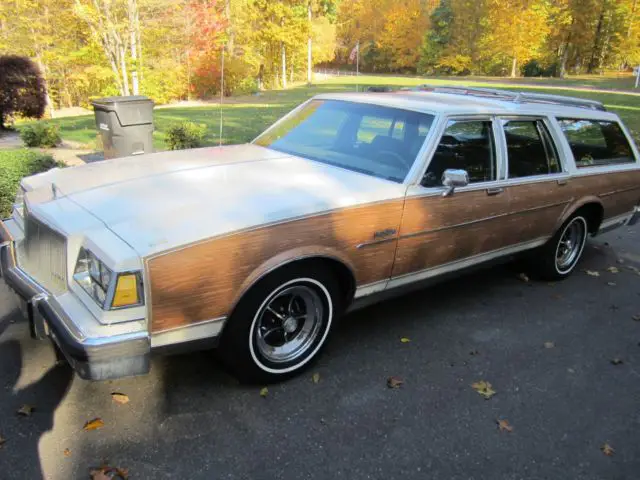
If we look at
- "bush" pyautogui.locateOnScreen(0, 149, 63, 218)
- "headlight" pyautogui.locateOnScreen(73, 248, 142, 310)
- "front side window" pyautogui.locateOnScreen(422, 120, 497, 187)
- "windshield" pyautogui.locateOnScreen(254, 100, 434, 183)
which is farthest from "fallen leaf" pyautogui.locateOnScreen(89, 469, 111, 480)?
"bush" pyautogui.locateOnScreen(0, 149, 63, 218)

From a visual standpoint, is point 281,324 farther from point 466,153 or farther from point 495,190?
point 495,190

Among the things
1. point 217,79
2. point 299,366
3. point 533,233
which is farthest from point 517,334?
point 217,79

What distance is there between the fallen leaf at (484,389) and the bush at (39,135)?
32.3 feet

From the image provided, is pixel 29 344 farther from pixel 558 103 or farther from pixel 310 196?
pixel 558 103

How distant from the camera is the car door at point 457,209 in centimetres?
346

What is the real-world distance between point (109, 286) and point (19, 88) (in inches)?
479

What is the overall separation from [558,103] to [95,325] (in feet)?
14.6

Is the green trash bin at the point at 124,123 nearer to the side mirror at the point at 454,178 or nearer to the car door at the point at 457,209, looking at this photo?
the car door at the point at 457,209

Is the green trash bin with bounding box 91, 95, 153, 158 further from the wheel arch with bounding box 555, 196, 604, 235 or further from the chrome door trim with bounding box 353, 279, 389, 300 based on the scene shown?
the wheel arch with bounding box 555, 196, 604, 235

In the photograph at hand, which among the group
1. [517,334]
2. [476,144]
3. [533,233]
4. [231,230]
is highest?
[476,144]

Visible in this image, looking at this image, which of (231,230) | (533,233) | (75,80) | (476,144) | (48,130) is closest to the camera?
(231,230)

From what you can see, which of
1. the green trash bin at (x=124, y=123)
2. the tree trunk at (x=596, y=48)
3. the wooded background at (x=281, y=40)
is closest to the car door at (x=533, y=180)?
the wooded background at (x=281, y=40)

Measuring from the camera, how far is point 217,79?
98.6 ft

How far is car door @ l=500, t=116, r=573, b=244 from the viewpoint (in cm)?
407
